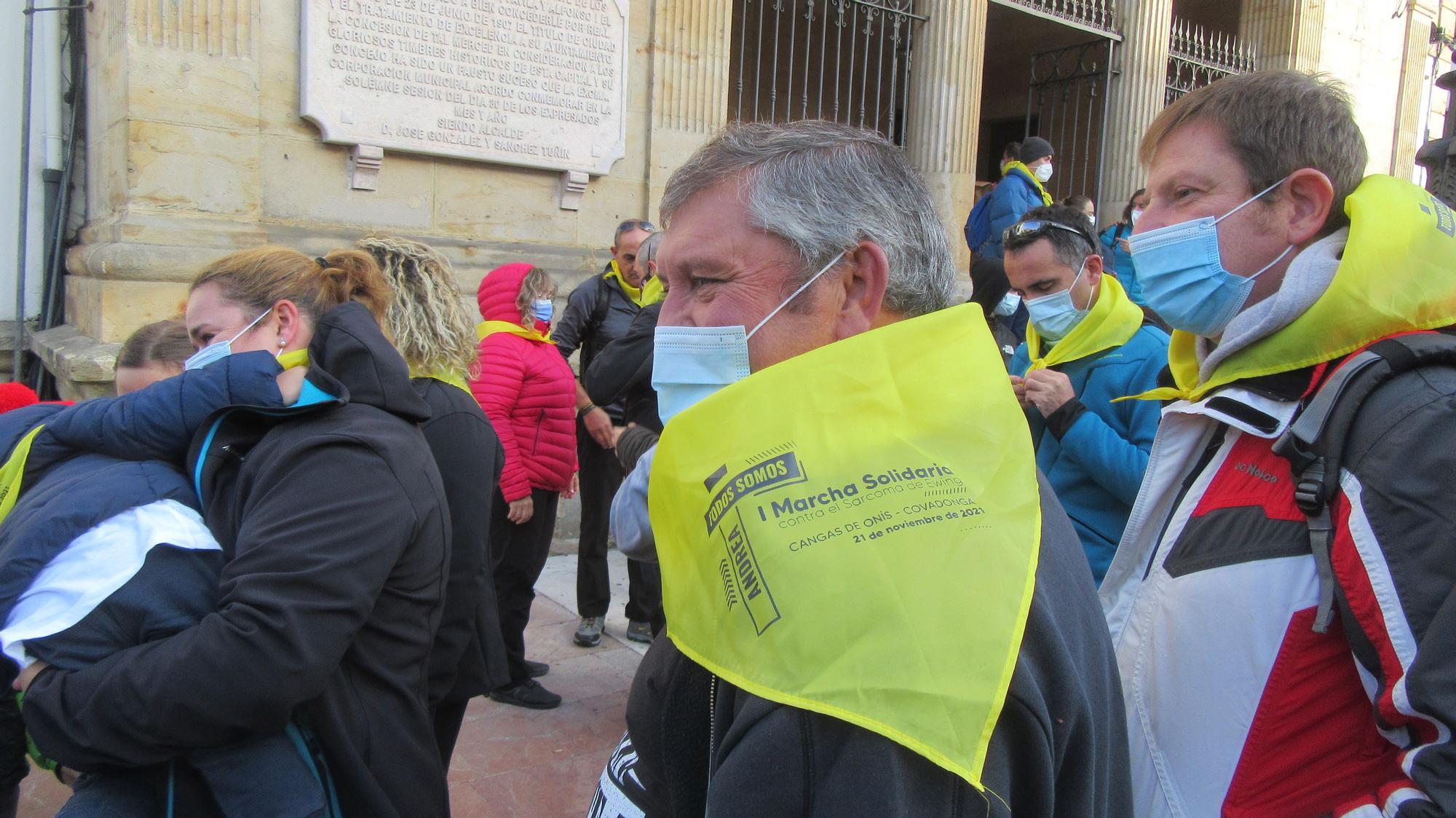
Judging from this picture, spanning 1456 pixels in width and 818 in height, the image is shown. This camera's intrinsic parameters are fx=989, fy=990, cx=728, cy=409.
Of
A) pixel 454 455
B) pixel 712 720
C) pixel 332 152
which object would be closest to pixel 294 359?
pixel 454 455

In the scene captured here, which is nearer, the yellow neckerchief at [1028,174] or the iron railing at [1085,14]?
the yellow neckerchief at [1028,174]

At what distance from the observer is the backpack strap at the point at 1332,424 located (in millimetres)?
1251

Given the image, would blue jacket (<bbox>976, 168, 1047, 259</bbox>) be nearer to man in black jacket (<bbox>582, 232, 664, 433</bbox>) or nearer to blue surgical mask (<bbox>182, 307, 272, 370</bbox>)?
man in black jacket (<bbox>582, 232, 664, 433</bbox>)

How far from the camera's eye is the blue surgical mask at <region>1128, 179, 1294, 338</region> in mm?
1631

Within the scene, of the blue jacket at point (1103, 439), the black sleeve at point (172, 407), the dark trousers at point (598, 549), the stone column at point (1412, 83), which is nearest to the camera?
the black sleeve at point (172, 407)

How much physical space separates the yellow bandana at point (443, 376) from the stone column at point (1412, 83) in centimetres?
1345

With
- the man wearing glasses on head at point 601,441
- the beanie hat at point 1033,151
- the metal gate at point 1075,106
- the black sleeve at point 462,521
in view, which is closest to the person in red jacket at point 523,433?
the man wearing glasses on head at point 601,441

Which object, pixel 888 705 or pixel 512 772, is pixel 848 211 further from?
pixel 512 772

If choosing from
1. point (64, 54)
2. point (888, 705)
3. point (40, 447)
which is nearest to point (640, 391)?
point (40, 447)

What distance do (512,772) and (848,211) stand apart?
2.96 meters

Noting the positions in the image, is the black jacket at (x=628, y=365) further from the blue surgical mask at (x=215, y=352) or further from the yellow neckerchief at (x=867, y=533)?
the yellow neckerchief at (x=867, y=533)

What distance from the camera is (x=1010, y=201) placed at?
6.43 meters

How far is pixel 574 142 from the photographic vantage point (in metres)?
6.19

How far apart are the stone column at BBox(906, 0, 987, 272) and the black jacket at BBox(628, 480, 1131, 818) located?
23.9 feet
